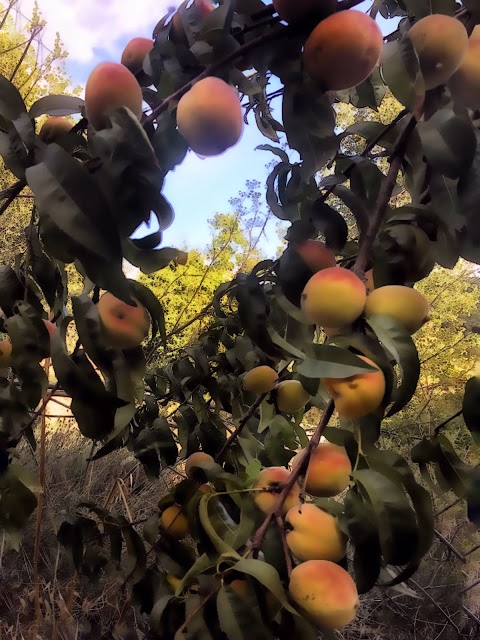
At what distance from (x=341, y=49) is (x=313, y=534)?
33cm

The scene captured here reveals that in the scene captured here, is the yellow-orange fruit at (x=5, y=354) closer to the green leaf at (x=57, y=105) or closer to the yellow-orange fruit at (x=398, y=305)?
the green leaf at (x=57, y=105)

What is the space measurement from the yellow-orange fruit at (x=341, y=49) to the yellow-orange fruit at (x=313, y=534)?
30cm

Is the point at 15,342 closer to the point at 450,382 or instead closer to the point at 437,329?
the point at 450,382

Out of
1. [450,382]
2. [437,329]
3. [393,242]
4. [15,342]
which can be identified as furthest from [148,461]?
[437,329]

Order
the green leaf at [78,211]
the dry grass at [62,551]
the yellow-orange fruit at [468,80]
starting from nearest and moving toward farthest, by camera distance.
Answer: the green leaf at [78,211], the yellow-orange fruit at [468,80], the dry grass at [62,551]

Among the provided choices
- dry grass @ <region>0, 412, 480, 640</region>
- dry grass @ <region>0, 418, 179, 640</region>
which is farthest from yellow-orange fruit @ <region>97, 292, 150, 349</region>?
dry grass @ <region>0, 412, 480, 640</region>

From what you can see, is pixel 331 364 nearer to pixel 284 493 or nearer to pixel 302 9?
pixel 284 493

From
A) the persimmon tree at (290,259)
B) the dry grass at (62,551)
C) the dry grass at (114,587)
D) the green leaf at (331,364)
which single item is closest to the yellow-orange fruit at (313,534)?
the persimmon tree at (290,259)

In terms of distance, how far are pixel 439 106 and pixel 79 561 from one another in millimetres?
666

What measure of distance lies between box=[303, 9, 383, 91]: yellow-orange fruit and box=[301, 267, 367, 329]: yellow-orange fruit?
5.3 inches

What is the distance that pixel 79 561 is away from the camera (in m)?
0.65

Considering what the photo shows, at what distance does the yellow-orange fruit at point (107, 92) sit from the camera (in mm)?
304

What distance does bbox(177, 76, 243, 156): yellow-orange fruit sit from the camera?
0.31 metres

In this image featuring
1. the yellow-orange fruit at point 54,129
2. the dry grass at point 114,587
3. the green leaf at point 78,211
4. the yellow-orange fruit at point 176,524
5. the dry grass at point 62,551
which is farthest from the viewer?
the dry grass at point 114,587
